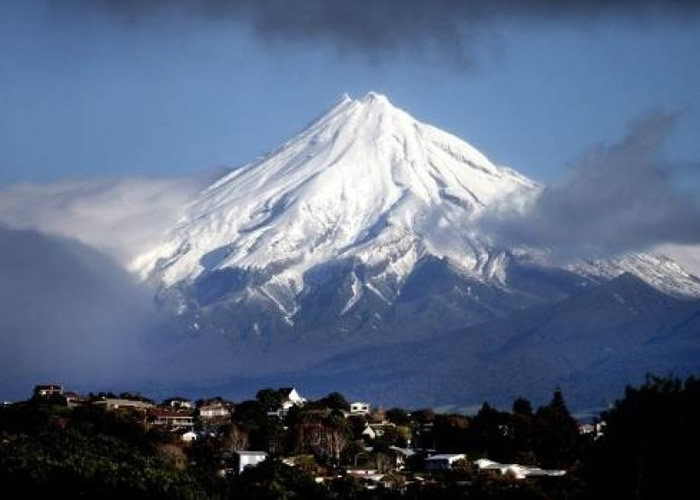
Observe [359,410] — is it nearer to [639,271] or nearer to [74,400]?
[74,400]

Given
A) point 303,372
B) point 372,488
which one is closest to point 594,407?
point 303,372

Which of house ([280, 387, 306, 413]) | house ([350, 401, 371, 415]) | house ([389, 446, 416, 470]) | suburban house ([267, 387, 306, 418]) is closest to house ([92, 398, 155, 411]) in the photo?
suburban house ([267, 387, 306, 418])

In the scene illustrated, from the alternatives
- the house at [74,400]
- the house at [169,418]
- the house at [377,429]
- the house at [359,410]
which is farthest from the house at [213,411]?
the house at [377,429]

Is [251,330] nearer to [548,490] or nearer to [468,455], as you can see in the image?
[468,455]

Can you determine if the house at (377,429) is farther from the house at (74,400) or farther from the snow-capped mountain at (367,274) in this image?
the snow-capped mountain at (367,274)

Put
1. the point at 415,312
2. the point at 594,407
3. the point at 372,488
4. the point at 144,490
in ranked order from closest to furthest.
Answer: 1. the point at 144,490
2. the point at 372,488
3. the point at 594,407
4. the point at 415,312

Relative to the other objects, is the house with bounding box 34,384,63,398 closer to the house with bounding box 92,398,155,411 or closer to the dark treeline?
the house with bounding box 92,398,155,411
